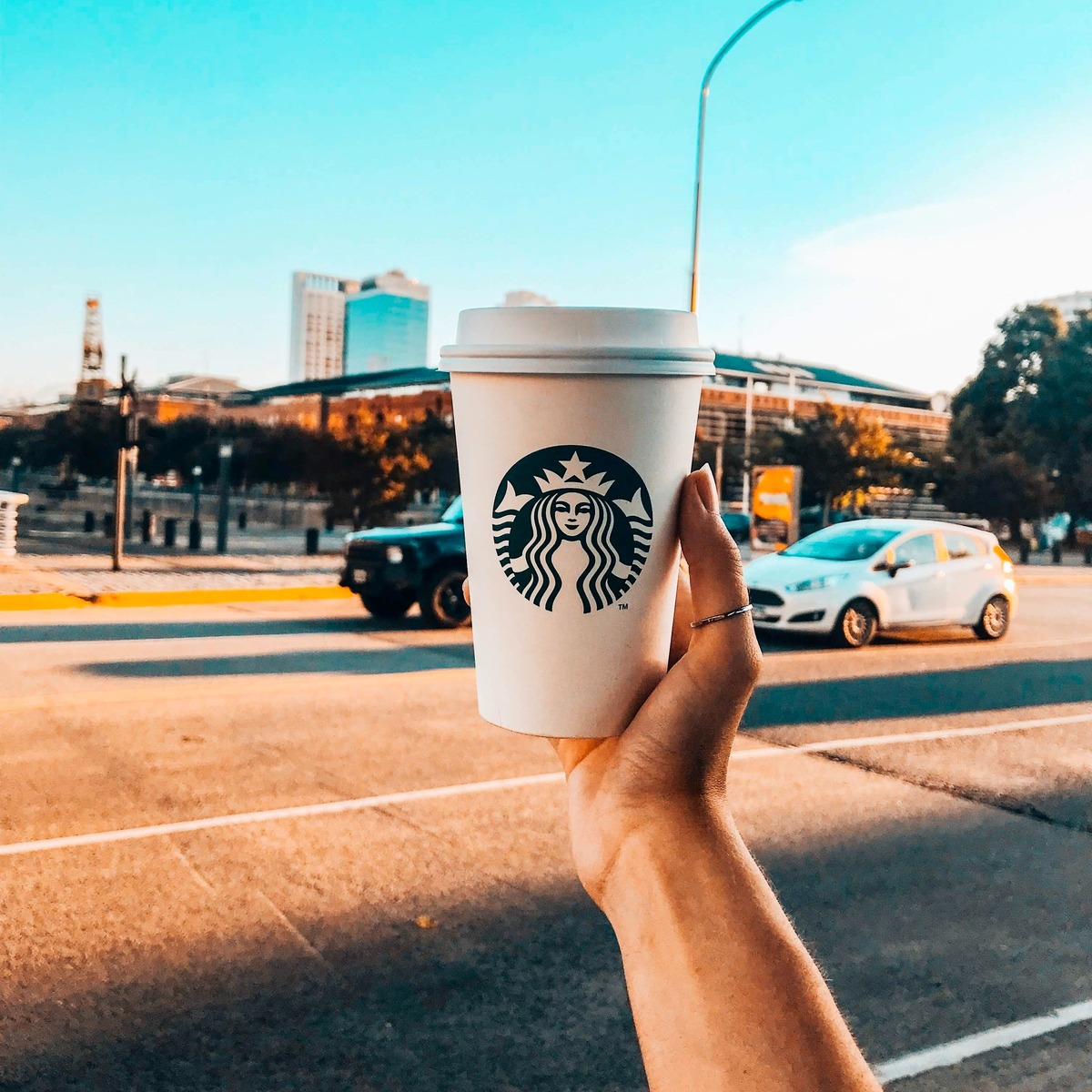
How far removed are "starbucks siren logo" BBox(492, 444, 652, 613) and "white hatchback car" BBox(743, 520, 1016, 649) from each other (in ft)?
35.8

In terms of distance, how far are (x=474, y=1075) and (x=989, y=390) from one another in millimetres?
49793

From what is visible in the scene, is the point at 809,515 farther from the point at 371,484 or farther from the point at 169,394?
the point at 169,394

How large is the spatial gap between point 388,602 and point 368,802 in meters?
7.51

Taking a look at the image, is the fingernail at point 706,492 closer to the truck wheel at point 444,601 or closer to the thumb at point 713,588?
the thumb at point 713,588

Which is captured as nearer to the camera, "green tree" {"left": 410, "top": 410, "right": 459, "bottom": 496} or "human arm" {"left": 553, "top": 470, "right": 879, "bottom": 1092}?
"human arm" {"left": 553, "top": 470, "right": 879, "bottom": 1092}

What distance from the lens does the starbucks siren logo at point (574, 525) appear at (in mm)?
1562

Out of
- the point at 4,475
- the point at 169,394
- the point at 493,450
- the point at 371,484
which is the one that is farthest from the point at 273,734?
the point at 169,394

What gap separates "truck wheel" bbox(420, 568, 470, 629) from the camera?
41.7 ft

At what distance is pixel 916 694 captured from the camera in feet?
32.4

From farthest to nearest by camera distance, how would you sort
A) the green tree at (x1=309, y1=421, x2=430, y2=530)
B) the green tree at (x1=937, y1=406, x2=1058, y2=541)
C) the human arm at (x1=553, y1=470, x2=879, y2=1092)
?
the green tree at (x1=937, y1=406, x2=1058, y2=541) → the green tree at (x1=309, y1=421, x2=430, y2=530) → the human arm at (x1=553, y1=470, x2=879, y2=1092)

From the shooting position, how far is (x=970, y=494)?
39.8 metres

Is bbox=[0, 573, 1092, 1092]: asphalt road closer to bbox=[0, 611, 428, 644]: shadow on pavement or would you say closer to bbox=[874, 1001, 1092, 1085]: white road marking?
bbox=[874, 1001, 1092, 1085]: white road marking

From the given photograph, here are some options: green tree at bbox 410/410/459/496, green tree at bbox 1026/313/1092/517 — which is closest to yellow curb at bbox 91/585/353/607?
green tree at bbox 410/410/459/496

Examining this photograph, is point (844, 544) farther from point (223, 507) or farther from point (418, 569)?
point (223, 507)
